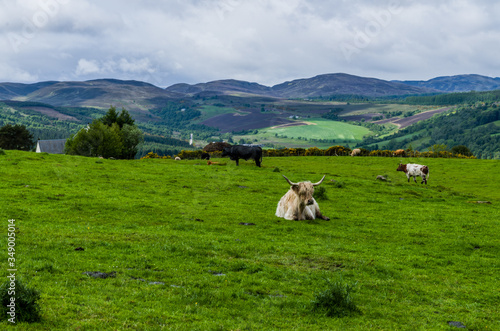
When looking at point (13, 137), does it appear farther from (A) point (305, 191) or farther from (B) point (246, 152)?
(A) point (305, 191)

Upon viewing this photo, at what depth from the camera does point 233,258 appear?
13.6m

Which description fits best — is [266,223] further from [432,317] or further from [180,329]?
[180,329]

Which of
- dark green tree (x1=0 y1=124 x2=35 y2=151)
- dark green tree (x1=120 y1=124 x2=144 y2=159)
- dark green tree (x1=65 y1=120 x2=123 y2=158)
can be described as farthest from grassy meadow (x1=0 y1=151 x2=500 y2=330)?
dark green tree (x1=0 y1=124 x2=35 y2=151)

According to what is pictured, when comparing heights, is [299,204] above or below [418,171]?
below

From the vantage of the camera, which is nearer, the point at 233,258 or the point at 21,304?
the point at 21,304

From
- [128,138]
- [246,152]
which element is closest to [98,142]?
[128,138]

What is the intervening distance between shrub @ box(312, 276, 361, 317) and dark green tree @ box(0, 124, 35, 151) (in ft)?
367

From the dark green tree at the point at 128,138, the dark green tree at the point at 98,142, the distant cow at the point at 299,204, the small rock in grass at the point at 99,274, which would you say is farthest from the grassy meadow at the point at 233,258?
the dark green tree at the point at 128,138

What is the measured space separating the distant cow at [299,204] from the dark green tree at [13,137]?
102 meters

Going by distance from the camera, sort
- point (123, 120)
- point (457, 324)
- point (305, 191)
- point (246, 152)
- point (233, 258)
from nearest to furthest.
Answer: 1. point (457, 324)
2. point (233, 258)
3. point (305, 191)
4. point (246, 152)
5. point (123, 120)

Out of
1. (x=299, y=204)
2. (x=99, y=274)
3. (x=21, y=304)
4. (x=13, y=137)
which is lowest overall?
(x=99, y=274)

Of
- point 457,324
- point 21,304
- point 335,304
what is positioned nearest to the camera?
point 21,304

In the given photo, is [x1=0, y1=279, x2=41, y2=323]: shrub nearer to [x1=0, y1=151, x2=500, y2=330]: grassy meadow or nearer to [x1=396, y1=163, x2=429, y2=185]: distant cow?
[x1=0, y1=151, x2=500, y2=330]: grassy meadow

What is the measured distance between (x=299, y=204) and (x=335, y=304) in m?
11.8
